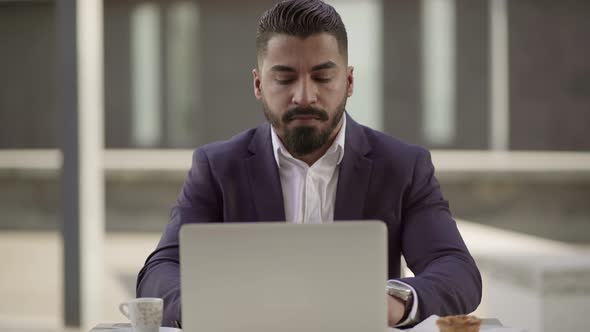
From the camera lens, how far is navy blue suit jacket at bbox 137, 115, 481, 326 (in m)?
1.75

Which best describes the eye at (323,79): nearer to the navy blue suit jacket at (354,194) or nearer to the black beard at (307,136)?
the black beard at (307,136)

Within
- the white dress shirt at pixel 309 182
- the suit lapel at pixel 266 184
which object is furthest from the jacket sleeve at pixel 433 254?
the suit lapel at pixel 266 184

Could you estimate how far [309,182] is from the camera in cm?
181

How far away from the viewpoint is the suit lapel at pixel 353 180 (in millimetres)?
1806

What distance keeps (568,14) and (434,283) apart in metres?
7.02

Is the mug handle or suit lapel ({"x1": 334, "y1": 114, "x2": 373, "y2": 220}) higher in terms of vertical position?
suit lapel ({"x1": 334, "y1": 114, "x2": 373, "y2": 220})

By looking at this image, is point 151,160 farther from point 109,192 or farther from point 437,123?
point 437,123

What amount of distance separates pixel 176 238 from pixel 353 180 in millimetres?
367

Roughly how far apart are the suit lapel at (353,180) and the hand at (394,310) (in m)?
0.38

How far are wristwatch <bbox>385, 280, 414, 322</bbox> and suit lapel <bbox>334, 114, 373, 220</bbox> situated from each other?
0.34 metres

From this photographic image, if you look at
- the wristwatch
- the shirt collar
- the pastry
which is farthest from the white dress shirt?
the pastry

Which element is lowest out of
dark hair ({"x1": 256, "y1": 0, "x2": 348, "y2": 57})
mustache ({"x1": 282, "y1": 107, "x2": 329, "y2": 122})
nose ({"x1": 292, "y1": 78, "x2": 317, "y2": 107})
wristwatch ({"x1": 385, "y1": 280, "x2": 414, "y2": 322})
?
wristwatch ({"x1": 385, "y1": 280, "x2": 414, "y2": 322})

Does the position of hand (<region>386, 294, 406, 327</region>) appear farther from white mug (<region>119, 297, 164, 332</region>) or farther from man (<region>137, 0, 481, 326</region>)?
white mug (<region>119, 297, 164, 332</region>)

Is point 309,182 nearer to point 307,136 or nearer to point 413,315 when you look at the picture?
point 307,136
